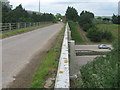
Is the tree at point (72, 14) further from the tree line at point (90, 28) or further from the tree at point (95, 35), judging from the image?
the tree at point (95, 35)

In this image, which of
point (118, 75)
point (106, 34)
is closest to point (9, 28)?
point (118, 75)

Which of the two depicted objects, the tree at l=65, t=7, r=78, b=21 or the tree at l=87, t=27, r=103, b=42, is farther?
the tree at l=65, t=7, r=78, b=21

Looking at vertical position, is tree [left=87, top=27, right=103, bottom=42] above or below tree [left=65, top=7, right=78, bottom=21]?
below

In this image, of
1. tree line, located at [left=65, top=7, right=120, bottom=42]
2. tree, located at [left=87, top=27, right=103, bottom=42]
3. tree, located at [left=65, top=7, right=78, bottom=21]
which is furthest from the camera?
tree, located at [left=65, top=7, right=78, bottom=21]

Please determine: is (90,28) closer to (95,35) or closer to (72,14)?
(95,35)

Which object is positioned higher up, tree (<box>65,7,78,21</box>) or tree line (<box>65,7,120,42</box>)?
tree (<box>65,7,78,21</box>)

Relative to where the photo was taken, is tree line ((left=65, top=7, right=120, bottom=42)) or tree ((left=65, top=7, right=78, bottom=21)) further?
tree ((left=65, top=7, right=78, bottom=21))

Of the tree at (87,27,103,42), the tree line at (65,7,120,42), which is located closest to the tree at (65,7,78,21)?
the tree line at (65,7,120,42)

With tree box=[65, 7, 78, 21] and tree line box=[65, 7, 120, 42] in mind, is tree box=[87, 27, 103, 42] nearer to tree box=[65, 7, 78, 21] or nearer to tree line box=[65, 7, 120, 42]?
tree line box=[65, 7, 120, 42]

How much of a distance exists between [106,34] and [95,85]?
5683 cm

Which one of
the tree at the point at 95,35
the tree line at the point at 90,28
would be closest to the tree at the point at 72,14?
the tree line at the point at 90,28

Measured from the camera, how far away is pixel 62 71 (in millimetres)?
3145

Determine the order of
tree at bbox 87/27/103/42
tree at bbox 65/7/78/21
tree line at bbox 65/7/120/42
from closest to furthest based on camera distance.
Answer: tree at bbox 87/27/103/42 → tree line at bbox 65/7/120/42 → tree at bbox 65/7/78/21

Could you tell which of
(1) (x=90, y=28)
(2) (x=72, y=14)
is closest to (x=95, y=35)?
(1) (x=90, y=28)
